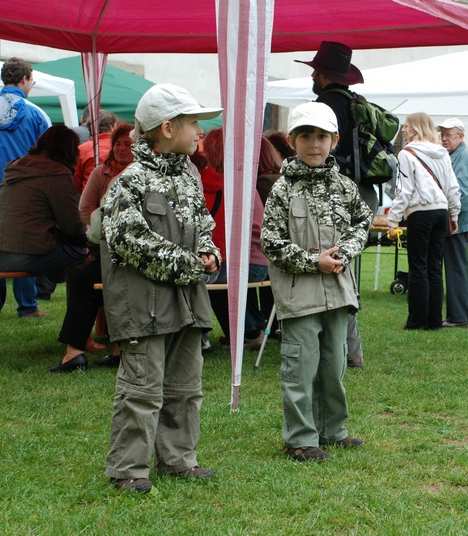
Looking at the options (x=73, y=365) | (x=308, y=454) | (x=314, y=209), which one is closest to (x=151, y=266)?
(x=314, y=209)

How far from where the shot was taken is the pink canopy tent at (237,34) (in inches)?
212

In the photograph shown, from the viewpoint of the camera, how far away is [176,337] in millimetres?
4457

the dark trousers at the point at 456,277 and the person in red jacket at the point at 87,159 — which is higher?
the person in red jacket at the point at 87,159

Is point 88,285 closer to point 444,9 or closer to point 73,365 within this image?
point 73,365

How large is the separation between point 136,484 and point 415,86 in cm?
951

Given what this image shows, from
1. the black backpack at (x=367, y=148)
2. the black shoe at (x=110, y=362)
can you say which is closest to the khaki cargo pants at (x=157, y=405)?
the black backpack at (x=367, y=148)

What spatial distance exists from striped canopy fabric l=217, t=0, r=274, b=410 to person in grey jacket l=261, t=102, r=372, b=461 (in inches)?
18.8

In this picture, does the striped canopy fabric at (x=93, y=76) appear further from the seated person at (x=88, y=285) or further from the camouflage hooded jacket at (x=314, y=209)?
the camouflage hooded jacket at (x=314, y=209)

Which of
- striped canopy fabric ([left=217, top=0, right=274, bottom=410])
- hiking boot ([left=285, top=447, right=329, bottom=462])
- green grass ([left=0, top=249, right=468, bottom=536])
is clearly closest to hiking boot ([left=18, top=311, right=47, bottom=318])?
green grass ([left=0, top=249, right=468, bottom=536])

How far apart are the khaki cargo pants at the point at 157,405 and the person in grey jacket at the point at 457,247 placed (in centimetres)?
568

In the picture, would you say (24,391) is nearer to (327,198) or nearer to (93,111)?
(327,198)

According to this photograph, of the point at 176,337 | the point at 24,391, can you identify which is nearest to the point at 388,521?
the point at 176,337

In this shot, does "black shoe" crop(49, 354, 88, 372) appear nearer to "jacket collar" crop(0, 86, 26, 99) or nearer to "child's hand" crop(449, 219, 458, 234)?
"jacket collar" crop(0, 86, 26, 99)

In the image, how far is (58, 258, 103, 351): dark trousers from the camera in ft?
24.3
